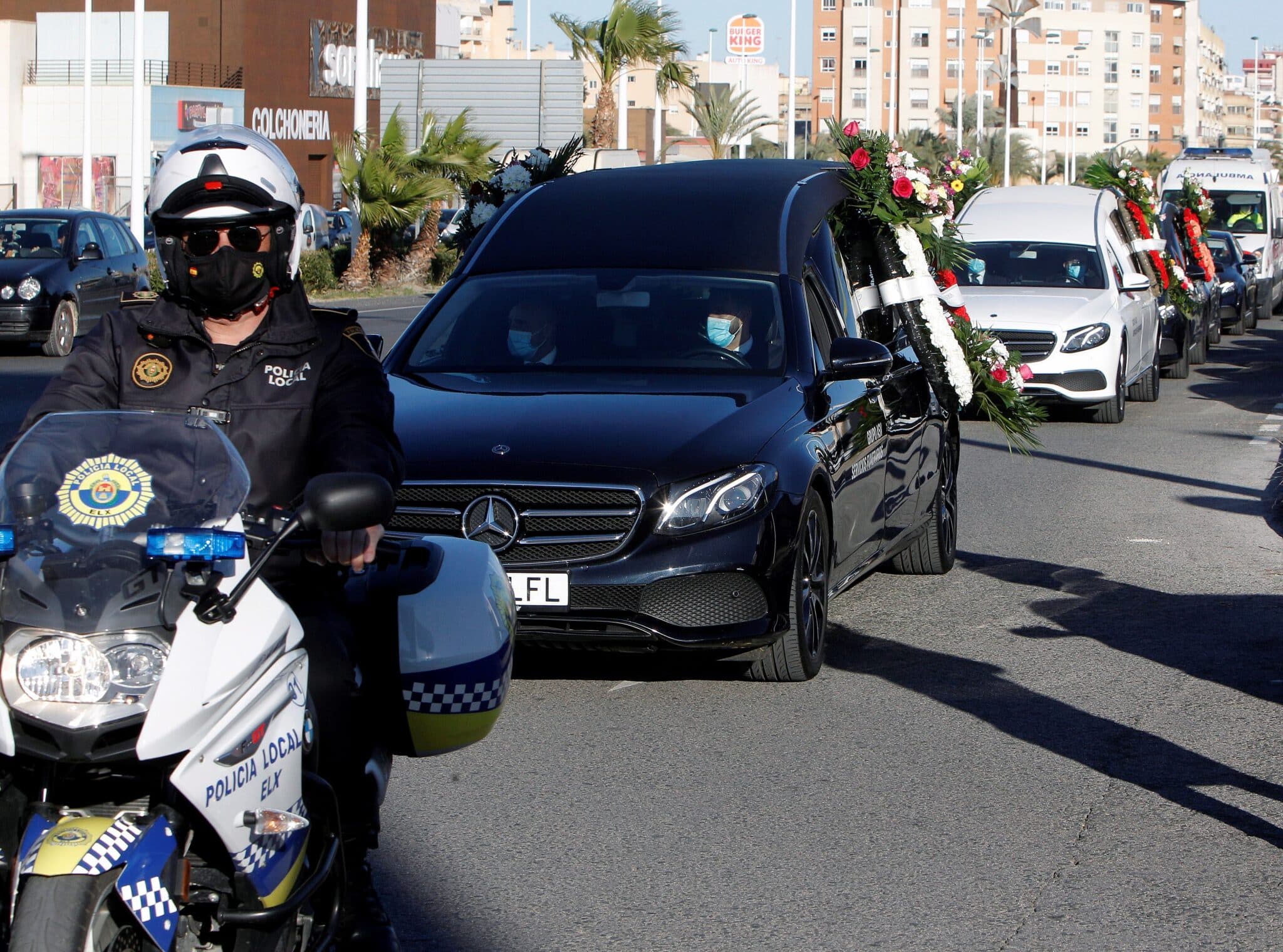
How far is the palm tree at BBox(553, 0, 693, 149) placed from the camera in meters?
44.1

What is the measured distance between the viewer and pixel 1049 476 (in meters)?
13.6

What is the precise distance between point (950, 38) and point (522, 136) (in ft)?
309

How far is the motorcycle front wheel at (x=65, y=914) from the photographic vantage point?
2.69 metres

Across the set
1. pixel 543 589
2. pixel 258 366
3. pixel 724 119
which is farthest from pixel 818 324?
pixel 724 119

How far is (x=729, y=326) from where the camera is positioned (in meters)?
7.85

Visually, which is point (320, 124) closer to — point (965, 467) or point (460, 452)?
point (965, 467)

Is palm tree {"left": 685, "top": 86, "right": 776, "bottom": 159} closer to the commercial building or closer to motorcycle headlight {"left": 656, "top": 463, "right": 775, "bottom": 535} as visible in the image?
the commercial building

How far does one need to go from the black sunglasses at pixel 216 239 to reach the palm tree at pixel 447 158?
109 feet

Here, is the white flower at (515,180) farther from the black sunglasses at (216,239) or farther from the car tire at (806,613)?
the black sunglasses at (216,239)

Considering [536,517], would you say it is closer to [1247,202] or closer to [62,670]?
[62,670]

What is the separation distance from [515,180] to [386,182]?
78.1ft

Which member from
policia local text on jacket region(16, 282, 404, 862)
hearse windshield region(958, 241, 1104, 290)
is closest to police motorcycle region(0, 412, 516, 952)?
policia local text on jacket region(16, 282, 404, 862)

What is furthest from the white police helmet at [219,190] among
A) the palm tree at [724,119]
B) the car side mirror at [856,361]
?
the palm tree at [724,119]

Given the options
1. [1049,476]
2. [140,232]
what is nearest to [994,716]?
[1049,476]
